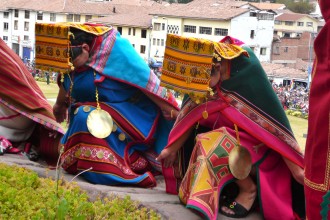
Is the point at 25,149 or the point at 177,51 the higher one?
the point at 177,51

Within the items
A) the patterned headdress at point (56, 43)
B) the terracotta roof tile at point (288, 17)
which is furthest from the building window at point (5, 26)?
the patterned headdress at point (56, 43)

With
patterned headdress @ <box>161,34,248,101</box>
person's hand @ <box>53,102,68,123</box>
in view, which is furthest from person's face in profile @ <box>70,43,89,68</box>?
patterned headdress @ <box>161,34,248,101</box>

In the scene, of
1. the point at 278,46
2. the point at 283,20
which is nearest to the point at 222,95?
the point at 278,46

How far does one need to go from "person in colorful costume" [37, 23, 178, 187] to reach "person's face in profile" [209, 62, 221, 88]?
0.82m

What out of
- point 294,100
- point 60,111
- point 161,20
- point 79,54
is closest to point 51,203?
point 79,54

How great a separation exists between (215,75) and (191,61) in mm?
201

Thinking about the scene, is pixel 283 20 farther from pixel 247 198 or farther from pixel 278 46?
pixel 247 198

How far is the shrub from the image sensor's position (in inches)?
127

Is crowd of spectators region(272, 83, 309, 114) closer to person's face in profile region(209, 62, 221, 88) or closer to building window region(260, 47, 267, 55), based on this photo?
building window region(260, 47, 267, 55)

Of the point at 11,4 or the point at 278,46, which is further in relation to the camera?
the point at 11,4

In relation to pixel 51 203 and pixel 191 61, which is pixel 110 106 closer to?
pixel 191 61

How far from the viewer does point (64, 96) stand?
517cm

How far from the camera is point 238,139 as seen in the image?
4.02 metres

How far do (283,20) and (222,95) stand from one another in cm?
5899
